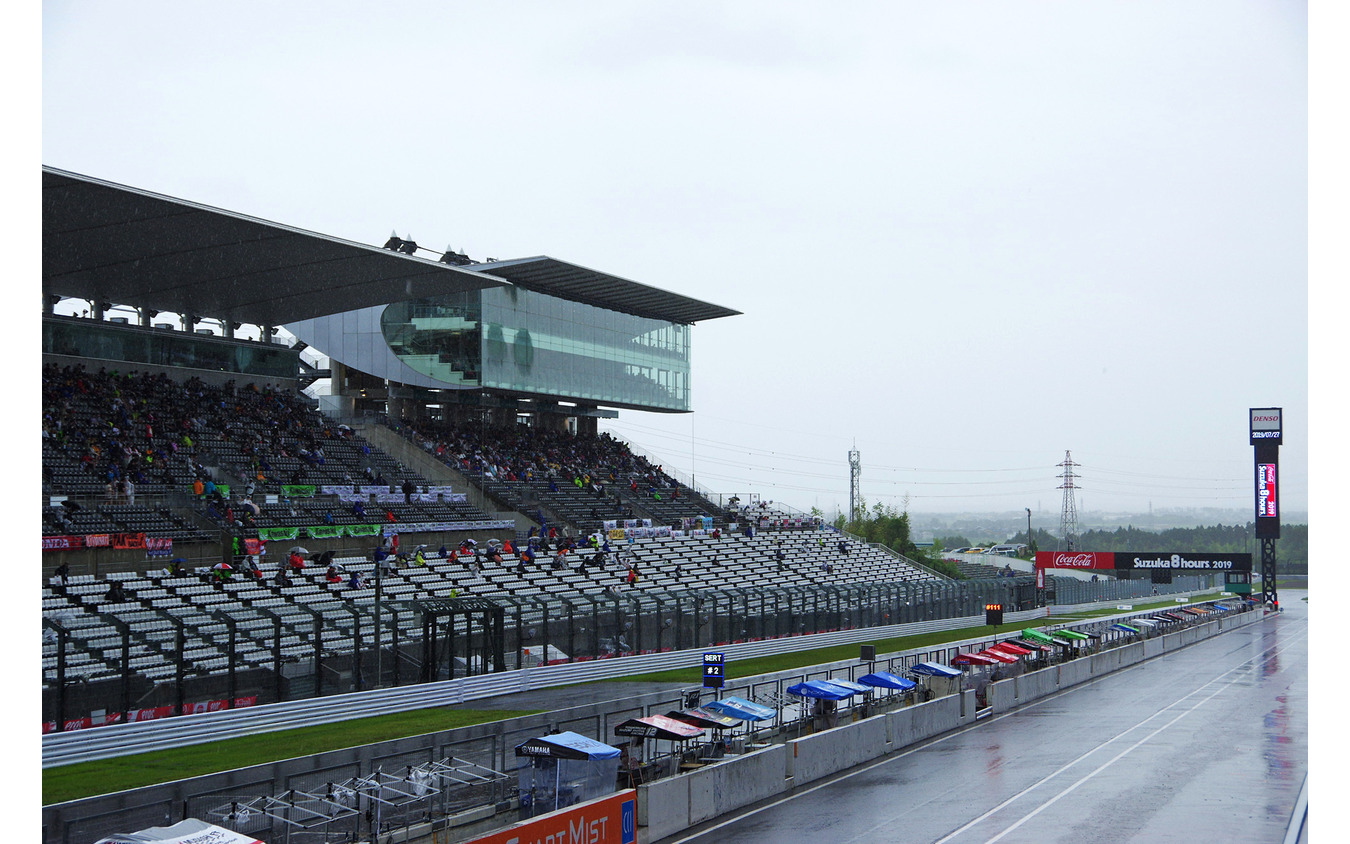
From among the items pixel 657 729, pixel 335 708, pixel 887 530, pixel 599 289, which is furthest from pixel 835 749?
pixel 887 530

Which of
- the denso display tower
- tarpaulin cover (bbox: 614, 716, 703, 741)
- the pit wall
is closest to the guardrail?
tarpaulin cover (bbox: 614, 716, 703, 741)

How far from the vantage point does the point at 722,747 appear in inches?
951

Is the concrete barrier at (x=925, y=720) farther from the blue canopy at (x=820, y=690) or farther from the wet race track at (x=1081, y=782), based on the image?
the blue canopy at (x=820, y=690)

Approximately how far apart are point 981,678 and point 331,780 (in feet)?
82.0

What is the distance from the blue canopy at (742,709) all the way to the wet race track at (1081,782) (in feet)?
6.62

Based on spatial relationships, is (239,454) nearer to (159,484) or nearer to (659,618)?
(159,484)

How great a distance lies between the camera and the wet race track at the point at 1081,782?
19.8 metres

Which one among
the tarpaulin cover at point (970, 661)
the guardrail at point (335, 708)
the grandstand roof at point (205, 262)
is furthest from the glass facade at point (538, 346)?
the tarpaulin cover at point (970, 661)

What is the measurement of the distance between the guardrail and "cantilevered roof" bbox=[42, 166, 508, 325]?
14.4m

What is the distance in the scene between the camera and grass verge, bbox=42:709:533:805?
69.0 ft

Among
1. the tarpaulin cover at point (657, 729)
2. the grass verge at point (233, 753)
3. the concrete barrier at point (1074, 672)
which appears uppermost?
the tarpaulin cover at point (657, 729)

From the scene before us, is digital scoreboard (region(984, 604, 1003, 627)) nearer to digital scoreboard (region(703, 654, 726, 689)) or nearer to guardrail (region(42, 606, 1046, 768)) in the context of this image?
guardrail (region(42, 606, 1046, 768))

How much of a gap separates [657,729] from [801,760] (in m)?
4.36

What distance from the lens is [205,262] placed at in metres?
40.3
